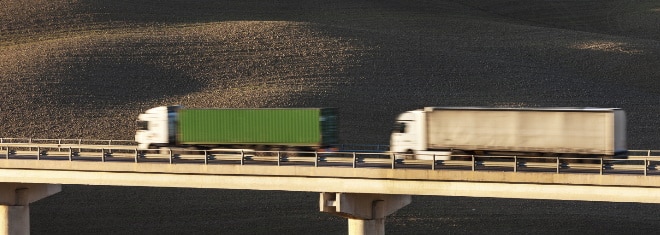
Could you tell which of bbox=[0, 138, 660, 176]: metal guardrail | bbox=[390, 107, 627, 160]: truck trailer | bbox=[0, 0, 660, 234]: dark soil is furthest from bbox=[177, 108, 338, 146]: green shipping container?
bbox=[0, 0, 660, 234]: dark soil

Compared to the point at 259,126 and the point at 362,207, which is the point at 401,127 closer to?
the point at 259,126

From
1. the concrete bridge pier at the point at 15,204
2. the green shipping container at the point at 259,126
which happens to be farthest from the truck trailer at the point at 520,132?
the concrete bridge pier at the point at 15,204

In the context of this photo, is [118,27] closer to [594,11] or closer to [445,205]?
[445,205]

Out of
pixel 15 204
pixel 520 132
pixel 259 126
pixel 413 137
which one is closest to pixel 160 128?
pixel 259 126

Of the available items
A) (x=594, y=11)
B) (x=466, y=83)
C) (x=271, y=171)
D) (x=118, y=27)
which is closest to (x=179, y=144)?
(x=271, y=171)

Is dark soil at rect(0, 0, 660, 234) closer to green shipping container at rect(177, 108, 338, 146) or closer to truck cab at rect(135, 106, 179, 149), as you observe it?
truck cab at rect(135, 106, 179, 149)
